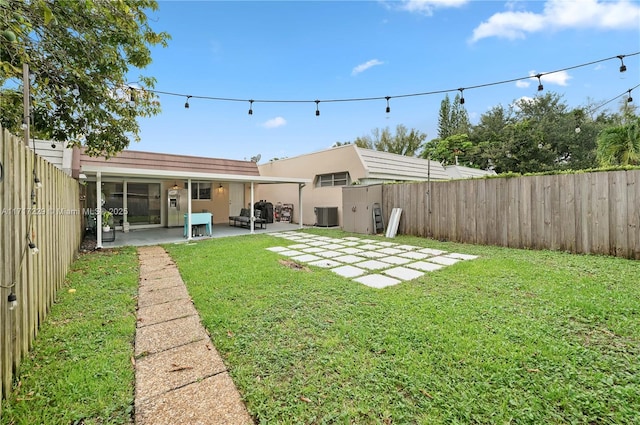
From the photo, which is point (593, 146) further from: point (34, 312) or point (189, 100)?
point (34, 312)

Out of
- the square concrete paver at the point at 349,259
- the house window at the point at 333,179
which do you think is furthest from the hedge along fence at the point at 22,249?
the house window at the point at 333,179

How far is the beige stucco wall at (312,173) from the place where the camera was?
11812 millimetres

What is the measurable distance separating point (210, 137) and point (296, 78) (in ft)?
21.6

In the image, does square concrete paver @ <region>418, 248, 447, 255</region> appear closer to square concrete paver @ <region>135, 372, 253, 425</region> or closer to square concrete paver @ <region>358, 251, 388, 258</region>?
square concrete paver @ <region>358, 251, 388, 258</region>

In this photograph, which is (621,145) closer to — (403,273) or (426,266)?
(426,266)

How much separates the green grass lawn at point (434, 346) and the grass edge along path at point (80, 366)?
712mm

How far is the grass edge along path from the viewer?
67.0 inches

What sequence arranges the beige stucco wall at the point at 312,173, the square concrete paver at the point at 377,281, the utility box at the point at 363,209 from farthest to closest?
1. the beige stucco wall at the point at 312,173
2. the utility box at the point at 363,209
3. the square concrete paver at the point at 377,281

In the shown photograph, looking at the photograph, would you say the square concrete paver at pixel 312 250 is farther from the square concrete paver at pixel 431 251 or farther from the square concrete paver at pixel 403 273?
the square concrete paver at pixel 431 251

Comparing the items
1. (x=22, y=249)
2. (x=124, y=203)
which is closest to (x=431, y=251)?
(x=22, y=249)

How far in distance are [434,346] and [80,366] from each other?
2.76m

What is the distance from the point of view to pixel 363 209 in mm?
10055

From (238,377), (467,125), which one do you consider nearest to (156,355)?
(238,377)

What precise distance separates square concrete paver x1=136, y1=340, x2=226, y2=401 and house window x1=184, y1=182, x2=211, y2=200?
12229 mm
